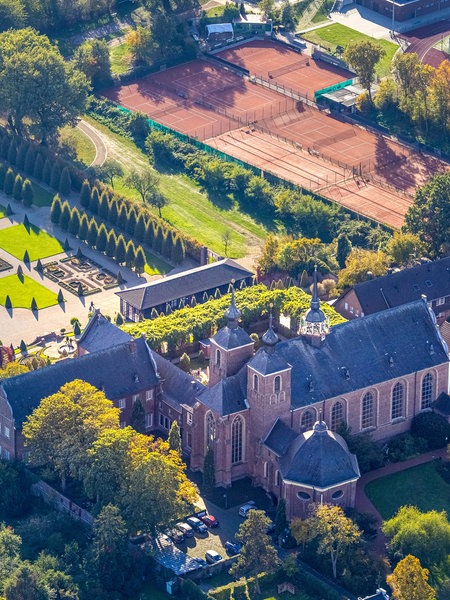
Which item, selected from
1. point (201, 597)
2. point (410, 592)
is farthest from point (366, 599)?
point (201, 597)

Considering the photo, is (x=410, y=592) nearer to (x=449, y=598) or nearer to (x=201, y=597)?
(x=449, y=598)

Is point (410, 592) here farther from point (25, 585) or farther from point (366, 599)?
point (25, 585)

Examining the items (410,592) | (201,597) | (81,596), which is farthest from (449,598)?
(81,596)

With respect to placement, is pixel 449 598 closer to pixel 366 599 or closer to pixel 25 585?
pixel 366 599

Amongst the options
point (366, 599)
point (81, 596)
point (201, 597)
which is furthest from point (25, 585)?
point (366, 599)
